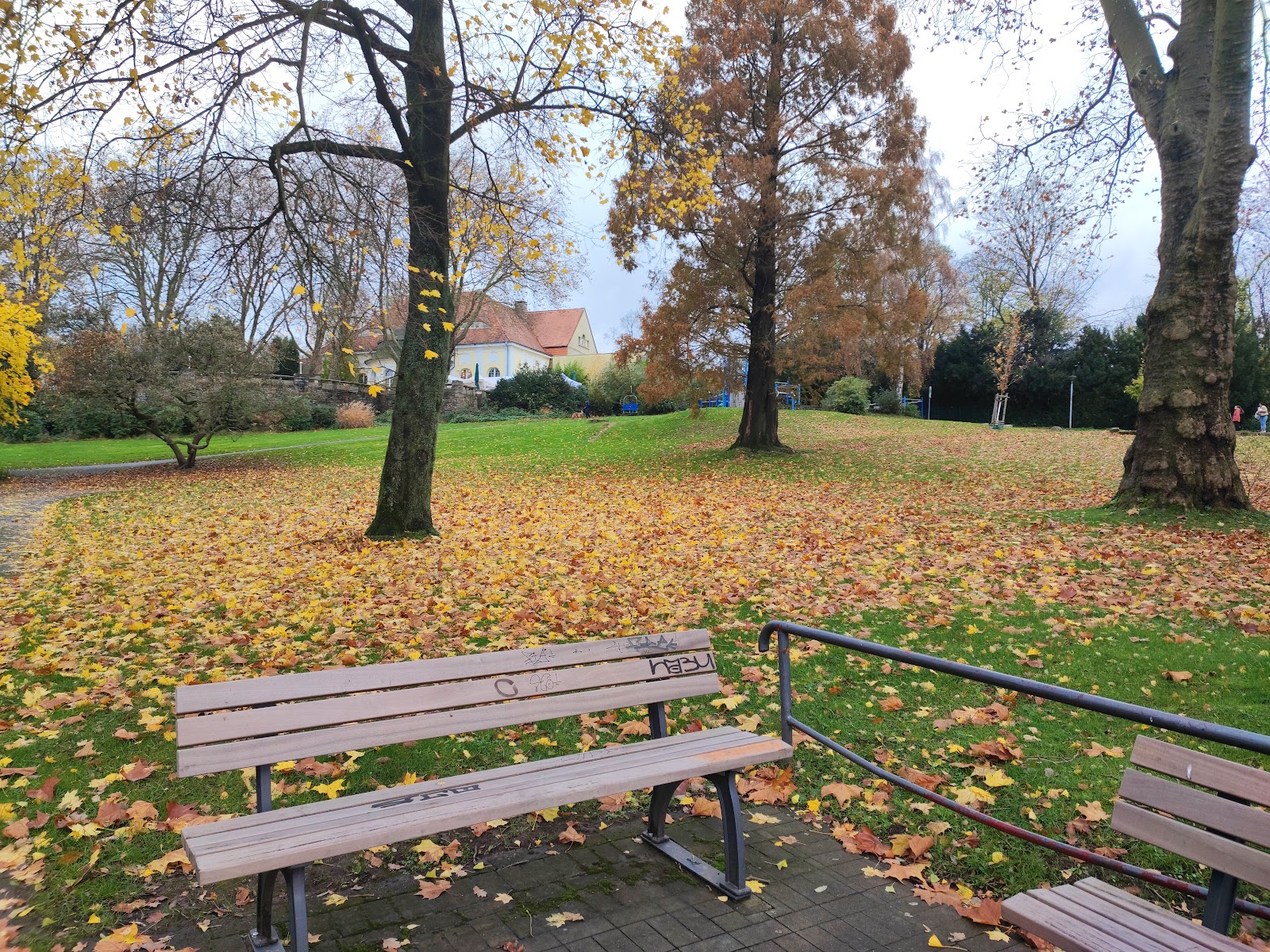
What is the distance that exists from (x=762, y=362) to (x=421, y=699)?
16.8 m

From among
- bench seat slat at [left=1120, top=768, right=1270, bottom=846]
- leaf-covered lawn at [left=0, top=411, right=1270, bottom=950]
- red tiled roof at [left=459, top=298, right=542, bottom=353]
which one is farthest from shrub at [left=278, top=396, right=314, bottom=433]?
bench seat slat at [left=1120, top=768, right=1270, bottom=846]

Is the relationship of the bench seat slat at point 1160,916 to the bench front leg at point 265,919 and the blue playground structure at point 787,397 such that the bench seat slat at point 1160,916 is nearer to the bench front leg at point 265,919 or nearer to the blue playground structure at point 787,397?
the bench front leg at point 265,919

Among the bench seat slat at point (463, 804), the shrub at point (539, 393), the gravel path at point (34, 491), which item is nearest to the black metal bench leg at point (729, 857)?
the bench seat slat at point (463, 804)

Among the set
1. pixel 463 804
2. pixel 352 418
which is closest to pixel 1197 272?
pixel 463 804

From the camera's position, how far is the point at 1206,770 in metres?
2.20

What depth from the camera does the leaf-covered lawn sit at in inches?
140

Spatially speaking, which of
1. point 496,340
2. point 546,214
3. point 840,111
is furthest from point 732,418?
point 496,340

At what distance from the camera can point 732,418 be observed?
2906cm

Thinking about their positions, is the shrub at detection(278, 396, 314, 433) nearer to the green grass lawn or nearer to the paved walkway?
the green grass lawn

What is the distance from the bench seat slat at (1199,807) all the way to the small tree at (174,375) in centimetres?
2251

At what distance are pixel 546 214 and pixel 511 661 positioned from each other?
783cm

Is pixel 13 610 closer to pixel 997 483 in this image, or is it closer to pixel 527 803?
pixel 527 803

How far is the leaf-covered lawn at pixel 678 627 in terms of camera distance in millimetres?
3555

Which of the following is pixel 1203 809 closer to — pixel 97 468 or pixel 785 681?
pixel 785 681
